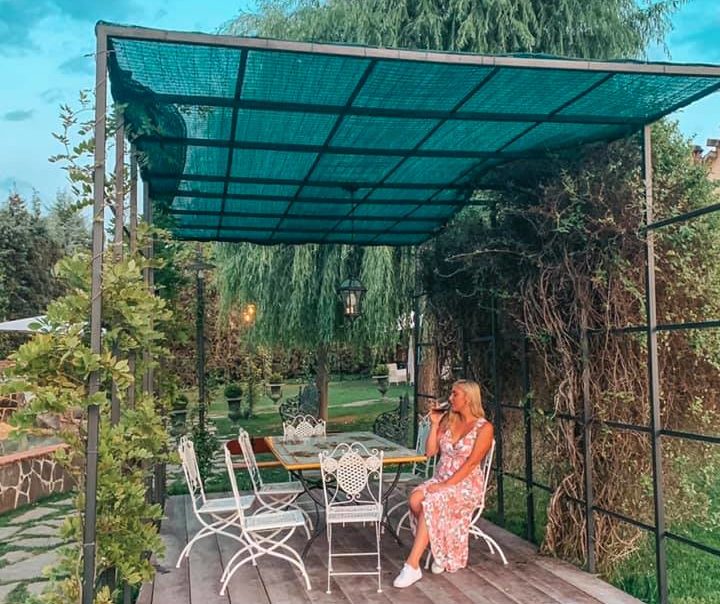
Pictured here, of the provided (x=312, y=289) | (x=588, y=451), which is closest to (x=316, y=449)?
(x=588, y=451)

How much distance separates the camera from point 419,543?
3996mm

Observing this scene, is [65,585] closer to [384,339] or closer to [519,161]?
[519,161]

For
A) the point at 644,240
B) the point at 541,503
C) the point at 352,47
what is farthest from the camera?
the point at 541,503

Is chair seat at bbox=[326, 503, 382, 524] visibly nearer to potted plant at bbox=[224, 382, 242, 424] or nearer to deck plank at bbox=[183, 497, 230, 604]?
deck plank at bbox=[183, 497, 230, 604]

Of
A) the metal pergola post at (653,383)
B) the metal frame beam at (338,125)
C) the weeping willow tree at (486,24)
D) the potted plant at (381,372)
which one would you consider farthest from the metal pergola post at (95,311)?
the potted plant at (381,372)

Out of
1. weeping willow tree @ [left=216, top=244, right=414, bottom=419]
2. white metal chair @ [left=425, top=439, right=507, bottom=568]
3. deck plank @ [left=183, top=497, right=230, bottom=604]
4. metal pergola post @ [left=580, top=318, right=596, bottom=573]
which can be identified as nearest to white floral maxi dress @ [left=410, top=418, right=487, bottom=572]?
white metal chair @ [left=425, top=439, right=507, bottom=568]

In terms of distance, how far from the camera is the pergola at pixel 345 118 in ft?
9.31

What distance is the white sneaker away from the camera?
12.9ft

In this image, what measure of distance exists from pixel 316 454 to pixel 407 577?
1.27 metres

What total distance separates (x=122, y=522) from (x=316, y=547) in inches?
88.2

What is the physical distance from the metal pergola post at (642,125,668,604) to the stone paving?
3191 millimetres

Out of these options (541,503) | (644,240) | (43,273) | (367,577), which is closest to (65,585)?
(367,577)

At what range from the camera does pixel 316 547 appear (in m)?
4.83

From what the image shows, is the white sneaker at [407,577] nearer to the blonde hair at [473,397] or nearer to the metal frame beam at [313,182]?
the blonde hair at [473,397]
